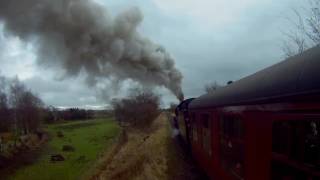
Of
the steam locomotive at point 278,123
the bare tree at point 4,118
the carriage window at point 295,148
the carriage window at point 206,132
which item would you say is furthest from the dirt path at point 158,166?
the bare tree at point 4,118

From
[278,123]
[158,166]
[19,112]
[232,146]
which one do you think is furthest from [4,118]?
[278,123]

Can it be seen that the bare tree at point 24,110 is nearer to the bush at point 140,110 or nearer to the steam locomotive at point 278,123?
the bush at point 140,110

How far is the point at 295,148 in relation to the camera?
403 centimetres

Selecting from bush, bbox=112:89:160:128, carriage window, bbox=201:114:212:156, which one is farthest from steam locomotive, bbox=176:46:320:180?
bush, bbox=112:89:160:128

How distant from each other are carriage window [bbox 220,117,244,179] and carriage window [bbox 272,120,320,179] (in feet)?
5.57

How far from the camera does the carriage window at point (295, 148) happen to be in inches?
145

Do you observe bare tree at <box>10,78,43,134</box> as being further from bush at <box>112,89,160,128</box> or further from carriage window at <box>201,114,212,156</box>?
carriage window at <box>201,114,212,156</box>

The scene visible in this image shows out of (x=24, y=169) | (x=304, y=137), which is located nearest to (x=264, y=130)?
(x=304, y=137)

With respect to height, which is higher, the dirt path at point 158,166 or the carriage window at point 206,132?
the carriage window at point 206,132

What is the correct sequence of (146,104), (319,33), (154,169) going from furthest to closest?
(146,104), (154,169), (319,33)

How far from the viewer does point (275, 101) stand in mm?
4465

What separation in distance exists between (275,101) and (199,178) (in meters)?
9.99

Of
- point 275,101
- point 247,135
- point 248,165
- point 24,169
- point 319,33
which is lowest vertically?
point 24,169

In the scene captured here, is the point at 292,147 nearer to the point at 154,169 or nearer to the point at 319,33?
the point at 319,33
